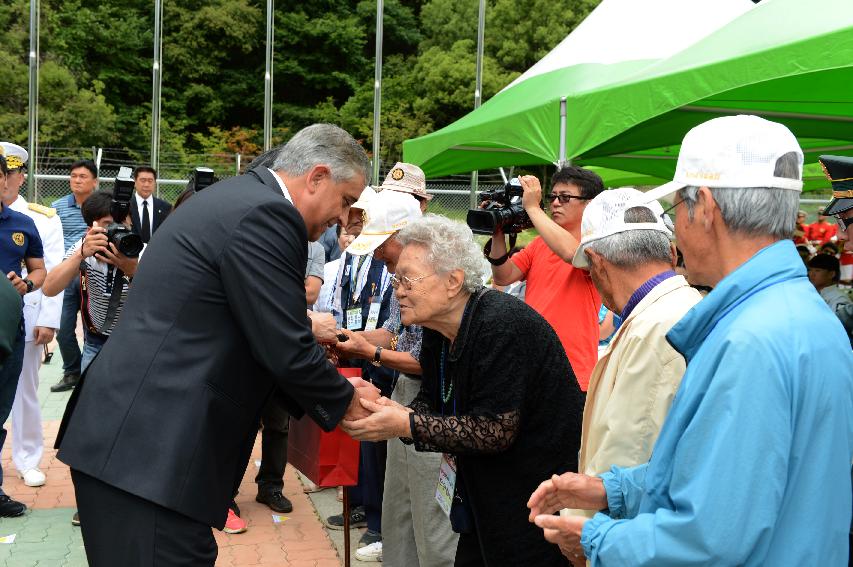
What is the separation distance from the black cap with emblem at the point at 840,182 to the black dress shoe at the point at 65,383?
7612 millimetres

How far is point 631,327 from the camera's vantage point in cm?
234

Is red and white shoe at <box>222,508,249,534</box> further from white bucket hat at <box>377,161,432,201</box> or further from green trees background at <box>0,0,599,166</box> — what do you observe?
green trees background at <box>0,0,599,166</box>

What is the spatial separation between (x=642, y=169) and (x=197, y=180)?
19.1 ft

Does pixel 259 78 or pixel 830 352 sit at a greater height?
pixel 259 78

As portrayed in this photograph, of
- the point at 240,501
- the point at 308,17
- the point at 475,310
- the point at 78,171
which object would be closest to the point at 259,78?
the point at 308,17

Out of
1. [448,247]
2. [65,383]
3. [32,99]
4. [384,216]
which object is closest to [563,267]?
[384,216]

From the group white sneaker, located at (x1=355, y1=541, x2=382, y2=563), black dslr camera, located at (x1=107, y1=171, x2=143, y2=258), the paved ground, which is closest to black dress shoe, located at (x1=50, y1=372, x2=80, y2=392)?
the paved ground

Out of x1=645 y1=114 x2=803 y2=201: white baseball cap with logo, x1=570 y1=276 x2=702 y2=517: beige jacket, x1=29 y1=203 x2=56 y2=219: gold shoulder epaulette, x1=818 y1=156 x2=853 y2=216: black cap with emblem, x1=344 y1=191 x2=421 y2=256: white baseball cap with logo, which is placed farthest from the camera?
x1=29 y1=203 x2=56 y2=219: gold shoulder epaulette

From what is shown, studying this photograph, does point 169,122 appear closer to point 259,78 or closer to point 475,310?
point 259,78

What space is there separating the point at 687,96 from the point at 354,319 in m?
2.02

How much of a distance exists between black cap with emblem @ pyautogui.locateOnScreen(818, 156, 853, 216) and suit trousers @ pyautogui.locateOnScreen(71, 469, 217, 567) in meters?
2.56

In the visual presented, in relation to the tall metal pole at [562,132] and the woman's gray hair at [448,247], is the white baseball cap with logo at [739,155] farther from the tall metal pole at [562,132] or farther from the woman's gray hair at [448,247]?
the tall metal pole at [562,132]

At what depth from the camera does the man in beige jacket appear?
7.36ft

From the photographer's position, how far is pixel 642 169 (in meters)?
9.69
